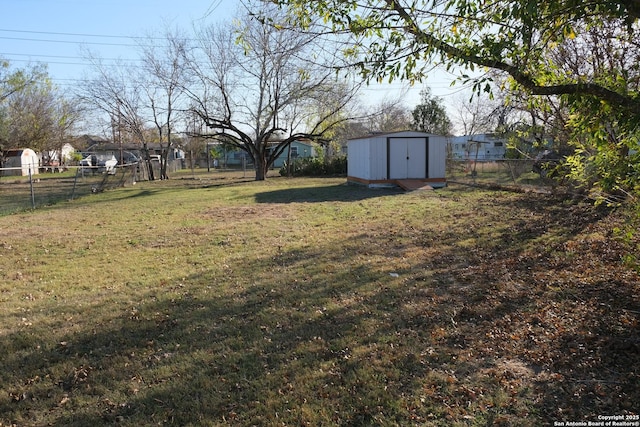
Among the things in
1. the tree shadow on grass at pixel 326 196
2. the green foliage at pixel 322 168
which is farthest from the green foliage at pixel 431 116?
the tree shadow on grass at pixel 326 196

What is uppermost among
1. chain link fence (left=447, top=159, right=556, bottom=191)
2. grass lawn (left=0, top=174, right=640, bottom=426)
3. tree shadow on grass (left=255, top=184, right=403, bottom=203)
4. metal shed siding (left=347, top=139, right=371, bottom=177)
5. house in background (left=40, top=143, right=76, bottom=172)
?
house in background (left=40, top=143, right=76, bottom=172)

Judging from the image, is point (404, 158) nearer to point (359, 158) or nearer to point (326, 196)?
point (359, 158)

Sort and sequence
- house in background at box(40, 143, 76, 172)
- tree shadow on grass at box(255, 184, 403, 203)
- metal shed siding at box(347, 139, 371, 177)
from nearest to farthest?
tree shadow on grass at box(255, 184, 403, 203) < metal shed siding at box(347, 139, 371, 177) < house in background at box(40, 143, 76, 172)

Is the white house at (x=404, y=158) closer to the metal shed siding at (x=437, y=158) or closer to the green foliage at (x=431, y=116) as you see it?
the metal shed siding at (x=437, y=158)

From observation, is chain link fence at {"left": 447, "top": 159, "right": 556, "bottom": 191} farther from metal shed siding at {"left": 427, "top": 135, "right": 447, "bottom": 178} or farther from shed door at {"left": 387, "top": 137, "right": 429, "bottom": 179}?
shed door at {"left": 387, "top": 137, "right": 429, "bottom": 179}

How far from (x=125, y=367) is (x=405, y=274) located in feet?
11.7

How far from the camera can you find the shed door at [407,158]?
19.5 meters

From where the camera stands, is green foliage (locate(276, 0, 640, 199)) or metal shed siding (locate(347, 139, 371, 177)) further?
metal shed siding (locate(347, 139, 371, 177))

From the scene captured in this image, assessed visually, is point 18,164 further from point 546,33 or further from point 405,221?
point 546,33

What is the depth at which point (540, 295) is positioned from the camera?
16.0ft

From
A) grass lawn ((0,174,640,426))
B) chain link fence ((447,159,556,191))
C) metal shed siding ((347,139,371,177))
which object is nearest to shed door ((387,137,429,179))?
metal shed siding ((347,139,371,177))

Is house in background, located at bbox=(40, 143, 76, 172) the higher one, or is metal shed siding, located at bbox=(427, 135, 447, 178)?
house in background, located at bbox=(40, 143, 76, 172)

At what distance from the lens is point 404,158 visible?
1969cm

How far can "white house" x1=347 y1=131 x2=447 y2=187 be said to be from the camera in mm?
19469
